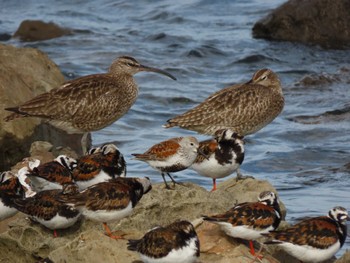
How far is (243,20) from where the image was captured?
31.3m

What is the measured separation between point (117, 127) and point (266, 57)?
260 inches

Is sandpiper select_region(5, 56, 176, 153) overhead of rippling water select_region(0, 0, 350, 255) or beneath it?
overhead

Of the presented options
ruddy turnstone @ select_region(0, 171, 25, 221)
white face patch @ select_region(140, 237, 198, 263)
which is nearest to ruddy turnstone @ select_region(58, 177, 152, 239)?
white face patch @ select_region(140, 237, 198, 263)

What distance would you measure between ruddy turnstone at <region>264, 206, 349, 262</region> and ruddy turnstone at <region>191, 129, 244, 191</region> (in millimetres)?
2345

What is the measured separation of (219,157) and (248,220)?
235 cm

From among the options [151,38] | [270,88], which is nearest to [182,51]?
[151,38]

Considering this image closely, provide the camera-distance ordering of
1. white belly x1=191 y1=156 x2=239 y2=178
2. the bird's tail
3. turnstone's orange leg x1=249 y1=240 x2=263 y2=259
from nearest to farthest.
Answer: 1. the bird's tail
2. turnstone's orange leg x1=249 y1=240 x2=263 y2=259
3. white belly x1=191 y1=156 x2=239 y2=178

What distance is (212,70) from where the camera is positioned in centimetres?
2631

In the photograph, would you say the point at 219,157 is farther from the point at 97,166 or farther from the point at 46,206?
the point at 46,206

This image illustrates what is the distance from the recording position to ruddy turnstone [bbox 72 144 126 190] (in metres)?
12.6

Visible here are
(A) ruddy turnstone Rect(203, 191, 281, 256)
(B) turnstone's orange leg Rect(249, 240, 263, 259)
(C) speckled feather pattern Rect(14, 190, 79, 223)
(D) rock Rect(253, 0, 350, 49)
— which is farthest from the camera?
(D) rock Rect(253, 0, 350, 49)

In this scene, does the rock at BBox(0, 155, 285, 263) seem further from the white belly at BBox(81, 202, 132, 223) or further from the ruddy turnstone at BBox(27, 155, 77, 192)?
the ruddy turnstone at BBox(27, 155, 77, 192)

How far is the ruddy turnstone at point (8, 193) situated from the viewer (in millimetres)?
12500

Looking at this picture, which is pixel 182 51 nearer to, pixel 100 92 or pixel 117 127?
pixel 117 127
